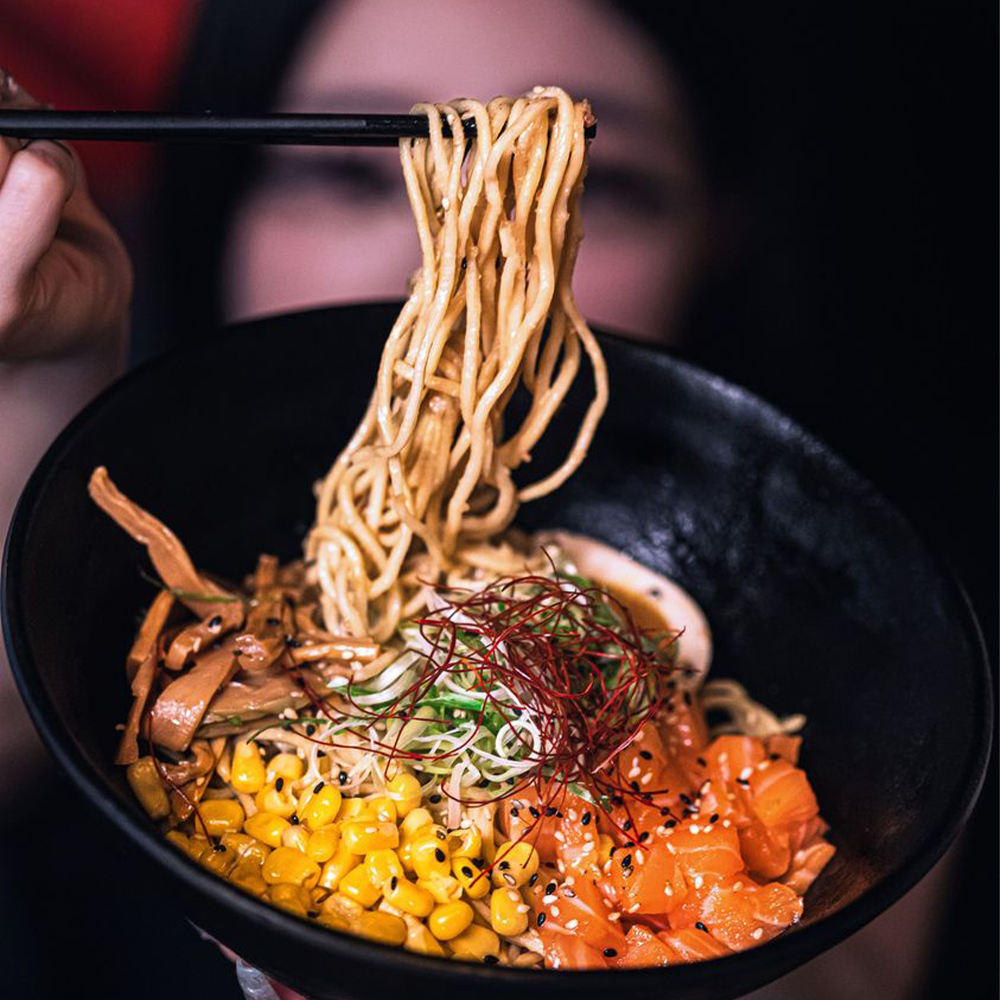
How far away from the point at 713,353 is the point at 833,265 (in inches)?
17.8

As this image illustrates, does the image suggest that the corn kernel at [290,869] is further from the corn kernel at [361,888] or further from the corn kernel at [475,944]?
the corn kernel at [475,944]

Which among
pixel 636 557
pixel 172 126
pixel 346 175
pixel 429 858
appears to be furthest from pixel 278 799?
pixel 346 175

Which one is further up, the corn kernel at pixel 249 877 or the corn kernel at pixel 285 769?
the corn kernel at pixel 285 769

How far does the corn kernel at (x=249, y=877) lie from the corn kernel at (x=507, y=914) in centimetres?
35

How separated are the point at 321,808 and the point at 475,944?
0.32m

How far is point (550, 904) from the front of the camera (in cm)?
162

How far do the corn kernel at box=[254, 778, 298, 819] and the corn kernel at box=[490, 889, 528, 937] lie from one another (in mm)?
373

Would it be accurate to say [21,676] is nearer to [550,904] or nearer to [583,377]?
[550,904]

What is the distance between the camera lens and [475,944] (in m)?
1.57

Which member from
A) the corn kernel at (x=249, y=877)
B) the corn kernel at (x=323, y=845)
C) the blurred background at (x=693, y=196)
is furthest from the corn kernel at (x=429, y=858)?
the blurred background at (x=693, y=196)

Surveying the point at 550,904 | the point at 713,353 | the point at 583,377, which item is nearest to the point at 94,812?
the point at 550,904

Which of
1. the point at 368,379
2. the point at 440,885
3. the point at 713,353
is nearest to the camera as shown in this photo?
the point at 440,885

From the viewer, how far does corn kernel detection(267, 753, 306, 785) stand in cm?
176

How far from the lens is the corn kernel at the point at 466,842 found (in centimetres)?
165
